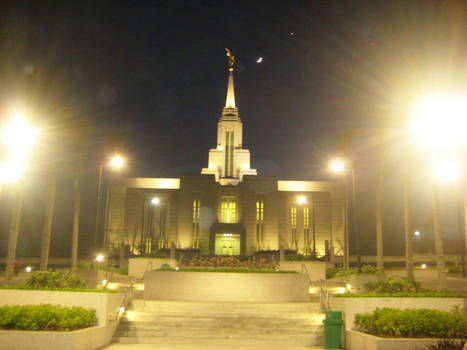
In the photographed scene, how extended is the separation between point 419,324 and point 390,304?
5.25 ft

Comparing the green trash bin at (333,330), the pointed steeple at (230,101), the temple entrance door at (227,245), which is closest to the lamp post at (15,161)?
the green trash bin at (333,330)

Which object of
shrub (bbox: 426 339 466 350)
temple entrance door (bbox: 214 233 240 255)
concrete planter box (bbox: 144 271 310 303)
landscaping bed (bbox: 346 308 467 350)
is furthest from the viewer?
temple entrance door (bbox: 214 233 240 255)

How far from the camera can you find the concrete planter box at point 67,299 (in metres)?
13.8

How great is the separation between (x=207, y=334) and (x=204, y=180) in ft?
135

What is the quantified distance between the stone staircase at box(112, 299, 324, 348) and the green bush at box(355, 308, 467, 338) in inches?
105

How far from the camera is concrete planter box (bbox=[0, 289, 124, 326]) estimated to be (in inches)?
543

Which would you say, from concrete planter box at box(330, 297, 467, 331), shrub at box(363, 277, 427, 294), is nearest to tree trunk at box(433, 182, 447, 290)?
shrub at box(363, 277, 427, 294)

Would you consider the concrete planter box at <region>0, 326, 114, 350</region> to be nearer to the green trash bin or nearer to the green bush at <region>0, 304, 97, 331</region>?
the green bush at <region>0, 304, 97, 331</region>

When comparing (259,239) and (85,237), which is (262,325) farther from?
(85,237)

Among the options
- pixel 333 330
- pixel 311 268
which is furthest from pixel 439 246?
pixel 311 268

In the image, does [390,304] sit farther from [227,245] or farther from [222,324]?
[227,245]

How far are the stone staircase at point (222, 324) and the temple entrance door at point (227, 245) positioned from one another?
35635 mm

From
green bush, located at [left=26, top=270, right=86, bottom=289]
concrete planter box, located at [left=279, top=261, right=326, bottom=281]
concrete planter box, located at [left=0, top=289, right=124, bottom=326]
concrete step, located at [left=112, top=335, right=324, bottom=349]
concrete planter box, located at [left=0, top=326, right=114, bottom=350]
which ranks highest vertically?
concrete planter box, located at [left=279, top=261, right=326, bottom=281]

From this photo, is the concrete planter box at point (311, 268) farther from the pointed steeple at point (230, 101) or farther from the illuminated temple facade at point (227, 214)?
the pointed steeple at point (230, 101)
